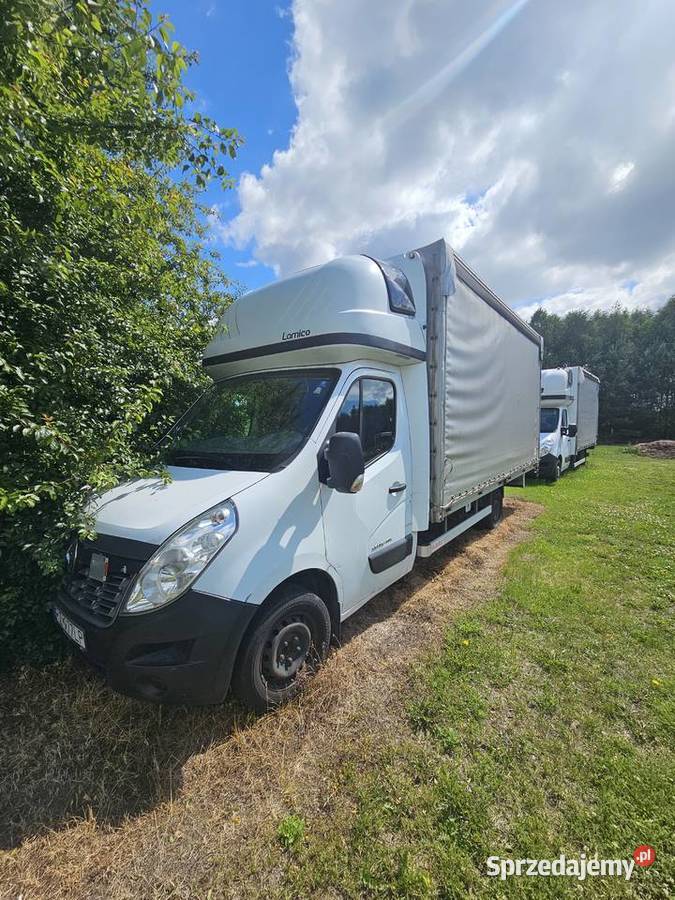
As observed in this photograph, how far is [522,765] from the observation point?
216 centimetres

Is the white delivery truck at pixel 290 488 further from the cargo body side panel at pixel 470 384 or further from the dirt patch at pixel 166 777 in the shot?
the dirt patch at pixel 166 777

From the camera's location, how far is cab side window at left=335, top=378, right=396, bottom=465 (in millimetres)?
2922

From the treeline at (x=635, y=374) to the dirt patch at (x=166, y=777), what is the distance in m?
37.1

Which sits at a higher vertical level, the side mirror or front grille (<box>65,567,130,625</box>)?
the side mirror

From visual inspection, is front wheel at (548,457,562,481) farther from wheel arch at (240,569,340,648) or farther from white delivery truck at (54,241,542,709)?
wheel arch at (240,569,340,648)

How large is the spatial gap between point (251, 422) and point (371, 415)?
0.99m

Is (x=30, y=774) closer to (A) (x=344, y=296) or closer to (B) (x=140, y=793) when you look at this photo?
(B) (x=140, y=793)

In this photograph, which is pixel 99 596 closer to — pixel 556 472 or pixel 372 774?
pixel 372 774

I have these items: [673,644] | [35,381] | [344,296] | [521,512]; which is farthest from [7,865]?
[521,512]

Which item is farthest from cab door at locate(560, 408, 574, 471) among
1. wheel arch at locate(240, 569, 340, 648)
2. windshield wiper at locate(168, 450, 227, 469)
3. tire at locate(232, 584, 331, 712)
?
windshield wiper at locate(168, 450, 227, 469)

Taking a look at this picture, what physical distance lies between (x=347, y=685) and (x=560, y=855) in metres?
1.42

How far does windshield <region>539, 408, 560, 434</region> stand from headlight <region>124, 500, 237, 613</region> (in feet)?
39.9

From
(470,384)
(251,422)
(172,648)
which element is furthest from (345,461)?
(470,384)

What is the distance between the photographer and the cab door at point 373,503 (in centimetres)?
280
